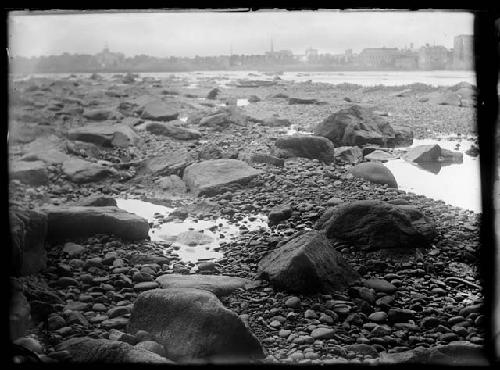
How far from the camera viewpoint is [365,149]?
25.6ft

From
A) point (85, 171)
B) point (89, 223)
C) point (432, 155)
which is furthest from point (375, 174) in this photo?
point (85, 171)

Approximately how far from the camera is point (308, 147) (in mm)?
7223

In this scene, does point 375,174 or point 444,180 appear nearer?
point 375,174

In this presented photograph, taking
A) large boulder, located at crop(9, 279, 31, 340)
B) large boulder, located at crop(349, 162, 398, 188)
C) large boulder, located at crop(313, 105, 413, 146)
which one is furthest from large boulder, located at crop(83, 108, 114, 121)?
large boulder, located at crop(9, 279, 31, 340)

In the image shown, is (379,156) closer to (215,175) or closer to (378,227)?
(215,175)

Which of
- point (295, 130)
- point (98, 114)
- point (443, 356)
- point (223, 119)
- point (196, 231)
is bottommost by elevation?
point (443, 356)

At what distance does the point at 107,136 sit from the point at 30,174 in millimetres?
2311

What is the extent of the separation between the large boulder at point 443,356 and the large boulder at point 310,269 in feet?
2.53

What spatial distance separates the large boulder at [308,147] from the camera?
7102 mm

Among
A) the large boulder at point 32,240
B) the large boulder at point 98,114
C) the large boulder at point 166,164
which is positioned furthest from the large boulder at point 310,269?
the large boulder at point 98,114

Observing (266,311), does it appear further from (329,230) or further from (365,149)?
(365,149)

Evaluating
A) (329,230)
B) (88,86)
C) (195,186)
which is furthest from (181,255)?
(88,86)

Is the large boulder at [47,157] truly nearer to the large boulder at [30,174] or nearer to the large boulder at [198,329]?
the large boulder at [30,174]

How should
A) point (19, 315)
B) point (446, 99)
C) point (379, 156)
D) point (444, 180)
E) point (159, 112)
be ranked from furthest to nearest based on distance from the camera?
point (446, 99) → point (159, 112) → point (379, 156) → point (444, 180) → point (19, 315)
